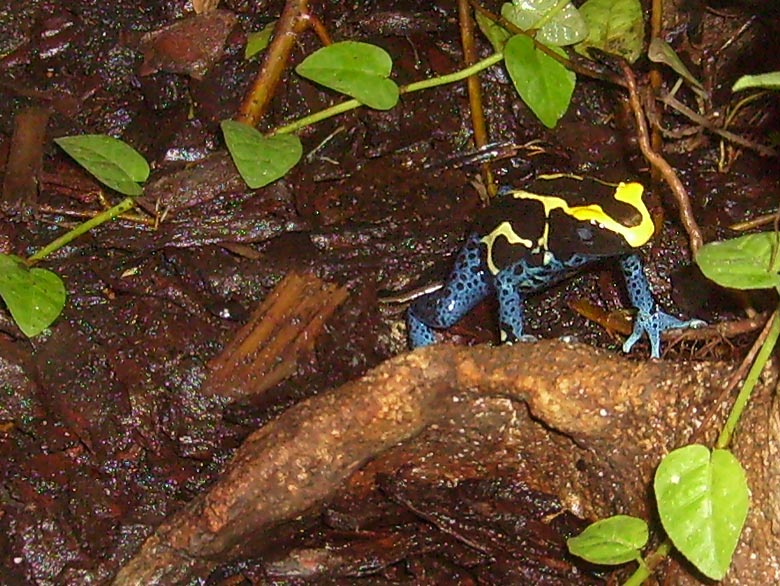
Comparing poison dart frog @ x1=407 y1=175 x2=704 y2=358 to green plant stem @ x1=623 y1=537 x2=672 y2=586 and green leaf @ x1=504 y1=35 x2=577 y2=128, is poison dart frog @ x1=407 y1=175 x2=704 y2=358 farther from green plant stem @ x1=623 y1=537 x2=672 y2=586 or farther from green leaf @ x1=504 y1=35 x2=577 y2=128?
green plant stem @ x1=623 y1=537 x2=672 y2=586

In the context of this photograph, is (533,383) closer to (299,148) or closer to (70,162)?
(299,148)

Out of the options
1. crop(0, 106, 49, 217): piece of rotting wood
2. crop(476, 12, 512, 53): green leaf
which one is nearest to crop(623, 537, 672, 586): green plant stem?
crop(476, 12, 512, 53): green leaf

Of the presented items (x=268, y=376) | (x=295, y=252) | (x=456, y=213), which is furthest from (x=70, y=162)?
(x=456, y=213)

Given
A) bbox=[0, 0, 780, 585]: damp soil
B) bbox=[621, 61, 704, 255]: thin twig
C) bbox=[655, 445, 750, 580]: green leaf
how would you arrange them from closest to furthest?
1. bbox=[655, 445, 750, 580]: green leaf
2. bbox=[0, 0, 780, 585]: damp soil
3. bbox=[621, 61, 704, 255]: thin twig

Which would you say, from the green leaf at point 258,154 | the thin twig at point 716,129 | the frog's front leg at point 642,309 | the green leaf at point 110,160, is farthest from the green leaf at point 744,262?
the green leaf at point 110,160

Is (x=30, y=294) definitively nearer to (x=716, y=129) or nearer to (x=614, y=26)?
(x=614, y=26)

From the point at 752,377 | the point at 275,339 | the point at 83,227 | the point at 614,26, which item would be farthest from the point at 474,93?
the point at 752,377

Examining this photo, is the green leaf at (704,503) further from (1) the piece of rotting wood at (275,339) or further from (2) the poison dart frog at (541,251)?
(1) the piece of rotting wood at (275,339)
